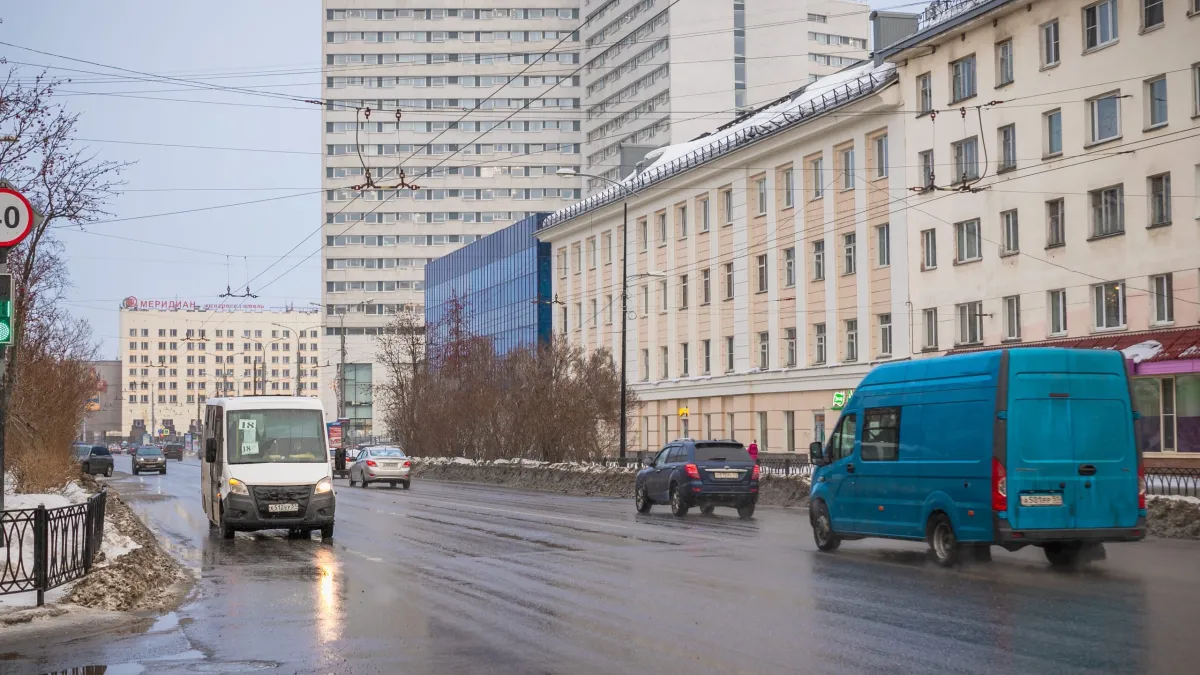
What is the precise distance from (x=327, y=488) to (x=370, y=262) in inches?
4808

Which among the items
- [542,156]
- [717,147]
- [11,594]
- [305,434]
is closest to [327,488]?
[305,434]

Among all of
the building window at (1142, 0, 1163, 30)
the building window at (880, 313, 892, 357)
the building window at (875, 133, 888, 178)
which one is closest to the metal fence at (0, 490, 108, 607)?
the building window at (1142, 0, 1163, 30)

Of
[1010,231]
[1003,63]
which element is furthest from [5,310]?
[1003,63]

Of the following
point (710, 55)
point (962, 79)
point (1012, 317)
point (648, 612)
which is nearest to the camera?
point (648, 612)

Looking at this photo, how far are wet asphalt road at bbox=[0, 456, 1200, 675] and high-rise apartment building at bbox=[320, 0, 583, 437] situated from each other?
399 feet

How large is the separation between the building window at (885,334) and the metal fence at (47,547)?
40.4 metres

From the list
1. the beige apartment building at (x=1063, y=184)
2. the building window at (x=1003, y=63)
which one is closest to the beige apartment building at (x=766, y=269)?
the beige apartment building at (x=1063, y=184)

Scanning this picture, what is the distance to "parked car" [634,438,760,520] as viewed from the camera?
2961cm

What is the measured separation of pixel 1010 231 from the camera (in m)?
46.7

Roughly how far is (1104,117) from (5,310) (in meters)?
36.1

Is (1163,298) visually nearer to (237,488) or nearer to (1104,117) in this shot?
(1104,117)

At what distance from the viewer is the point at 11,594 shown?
45.6ft

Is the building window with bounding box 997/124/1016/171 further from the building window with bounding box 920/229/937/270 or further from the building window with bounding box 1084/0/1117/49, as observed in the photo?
the building window with bounding box 920/229/937/270

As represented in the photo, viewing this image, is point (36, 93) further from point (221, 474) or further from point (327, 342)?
point (327, 342)
